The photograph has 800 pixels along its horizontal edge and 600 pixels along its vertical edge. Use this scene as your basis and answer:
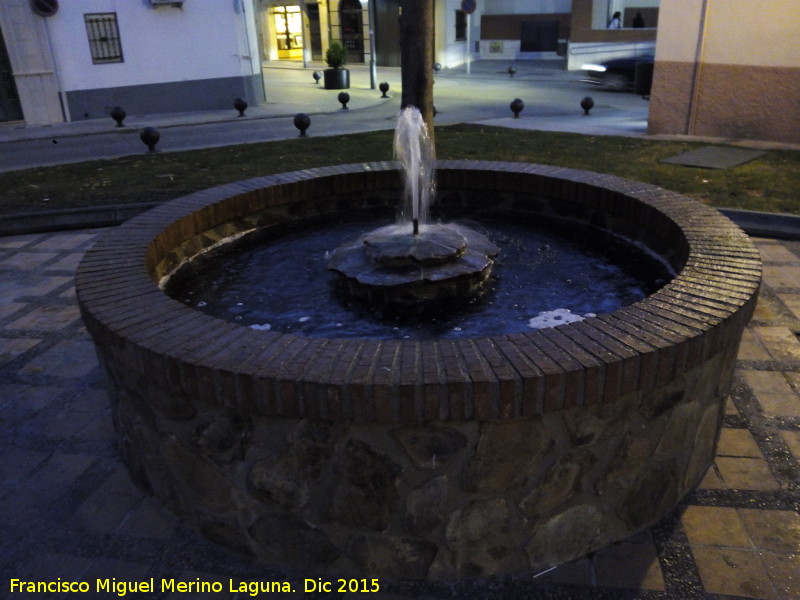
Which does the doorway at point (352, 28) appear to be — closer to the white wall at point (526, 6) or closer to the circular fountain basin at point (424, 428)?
the white wall at point (526, 6)

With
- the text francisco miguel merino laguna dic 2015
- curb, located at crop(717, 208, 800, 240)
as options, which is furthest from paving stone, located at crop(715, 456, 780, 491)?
curb, located at crop(717, 208, 800, 240)

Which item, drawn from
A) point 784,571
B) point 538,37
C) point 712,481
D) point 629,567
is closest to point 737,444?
point 712,481

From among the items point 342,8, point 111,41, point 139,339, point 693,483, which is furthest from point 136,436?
point 342,8

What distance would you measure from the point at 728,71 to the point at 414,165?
954 cm

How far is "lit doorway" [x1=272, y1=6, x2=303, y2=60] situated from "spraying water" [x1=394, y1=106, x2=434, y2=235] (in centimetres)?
3134

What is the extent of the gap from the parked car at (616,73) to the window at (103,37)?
1426 centimetres

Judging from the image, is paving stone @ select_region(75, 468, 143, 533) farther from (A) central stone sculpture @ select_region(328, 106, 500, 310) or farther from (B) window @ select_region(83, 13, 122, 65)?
(B) window @ select_region(83, 13, 122, 65)

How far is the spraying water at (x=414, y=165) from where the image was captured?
530 centimetres

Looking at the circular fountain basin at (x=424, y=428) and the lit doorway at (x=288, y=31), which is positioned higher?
the lit doorway at (x=288, y=31)

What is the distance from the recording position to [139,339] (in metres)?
2.86

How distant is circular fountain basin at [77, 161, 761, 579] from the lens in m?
2.57

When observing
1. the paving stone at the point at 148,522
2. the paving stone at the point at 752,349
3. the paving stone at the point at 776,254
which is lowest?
the paving stone at the point at 148,522

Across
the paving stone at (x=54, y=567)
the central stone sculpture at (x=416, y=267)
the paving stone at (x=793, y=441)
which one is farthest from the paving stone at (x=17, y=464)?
the paving stone at (x=793, y=441)

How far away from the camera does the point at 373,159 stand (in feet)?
35.2
